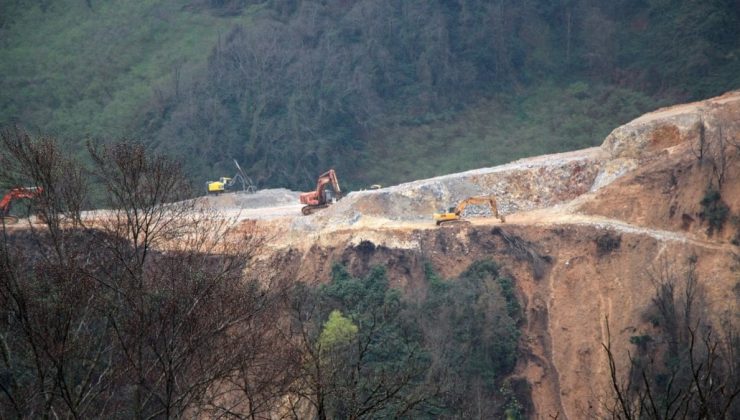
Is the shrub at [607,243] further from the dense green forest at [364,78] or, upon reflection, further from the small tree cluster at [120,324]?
the dense green forest at [364,78]

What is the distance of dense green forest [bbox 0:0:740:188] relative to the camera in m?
71.3

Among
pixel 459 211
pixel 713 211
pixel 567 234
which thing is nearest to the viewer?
pixel 713 211

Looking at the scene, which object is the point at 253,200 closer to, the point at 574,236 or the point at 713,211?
the point at 574,236

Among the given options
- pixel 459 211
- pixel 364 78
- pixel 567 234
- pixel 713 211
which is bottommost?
pixel 567 234

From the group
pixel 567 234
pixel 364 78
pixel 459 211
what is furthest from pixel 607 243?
pixel 364 78

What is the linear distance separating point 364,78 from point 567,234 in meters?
36.1

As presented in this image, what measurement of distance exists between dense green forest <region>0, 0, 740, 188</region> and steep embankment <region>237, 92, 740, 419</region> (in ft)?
68.3

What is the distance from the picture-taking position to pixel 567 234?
44250mm

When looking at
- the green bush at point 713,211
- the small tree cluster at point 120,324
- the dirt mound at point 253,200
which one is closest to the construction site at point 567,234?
the green bush at point 713,211

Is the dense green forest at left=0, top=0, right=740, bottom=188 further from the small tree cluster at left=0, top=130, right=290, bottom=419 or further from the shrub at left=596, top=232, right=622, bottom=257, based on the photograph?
the small tree cluster at left=0, top=130, right=290, bottom=419

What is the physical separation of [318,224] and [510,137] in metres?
27.7

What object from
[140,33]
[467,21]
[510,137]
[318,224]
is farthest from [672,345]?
[140,33]

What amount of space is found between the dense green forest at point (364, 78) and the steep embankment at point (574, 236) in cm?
2083

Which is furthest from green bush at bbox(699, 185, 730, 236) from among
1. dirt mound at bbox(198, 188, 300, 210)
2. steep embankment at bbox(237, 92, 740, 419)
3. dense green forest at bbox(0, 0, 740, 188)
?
dense green forest at bbox(0, 0, 740, 188)
